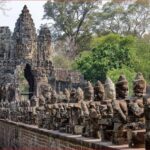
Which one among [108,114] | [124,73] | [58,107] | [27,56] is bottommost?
[108,114]

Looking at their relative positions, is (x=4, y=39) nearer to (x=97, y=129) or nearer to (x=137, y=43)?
(x=137, y=43)

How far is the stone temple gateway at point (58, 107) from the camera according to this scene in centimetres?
730

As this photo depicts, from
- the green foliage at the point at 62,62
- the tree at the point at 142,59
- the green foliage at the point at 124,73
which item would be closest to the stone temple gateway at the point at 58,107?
the green foliage at the point at 124,73

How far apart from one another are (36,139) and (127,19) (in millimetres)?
36171

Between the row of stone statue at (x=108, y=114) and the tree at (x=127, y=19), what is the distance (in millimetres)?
34888

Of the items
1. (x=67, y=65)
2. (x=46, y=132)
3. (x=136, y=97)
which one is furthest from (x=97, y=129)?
(x=67, y=65)

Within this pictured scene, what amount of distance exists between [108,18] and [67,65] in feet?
19.8

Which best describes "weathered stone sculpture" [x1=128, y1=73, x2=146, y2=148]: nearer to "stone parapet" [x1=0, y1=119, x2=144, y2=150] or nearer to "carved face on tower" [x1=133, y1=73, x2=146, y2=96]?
"carved face on tower" [x1=133, y1=73, x2=146, y2=96]

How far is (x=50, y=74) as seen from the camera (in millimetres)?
26438

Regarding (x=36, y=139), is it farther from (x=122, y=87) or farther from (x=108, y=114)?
(x=122, y=87)

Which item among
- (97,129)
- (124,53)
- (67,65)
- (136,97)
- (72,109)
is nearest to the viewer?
(136,97)

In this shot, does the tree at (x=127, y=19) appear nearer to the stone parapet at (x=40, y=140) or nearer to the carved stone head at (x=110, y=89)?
the stone parapet at (x=40, y=140)

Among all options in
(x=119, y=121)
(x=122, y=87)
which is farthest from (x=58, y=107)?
(x=119, y=121)

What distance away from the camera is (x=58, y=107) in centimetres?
1247
